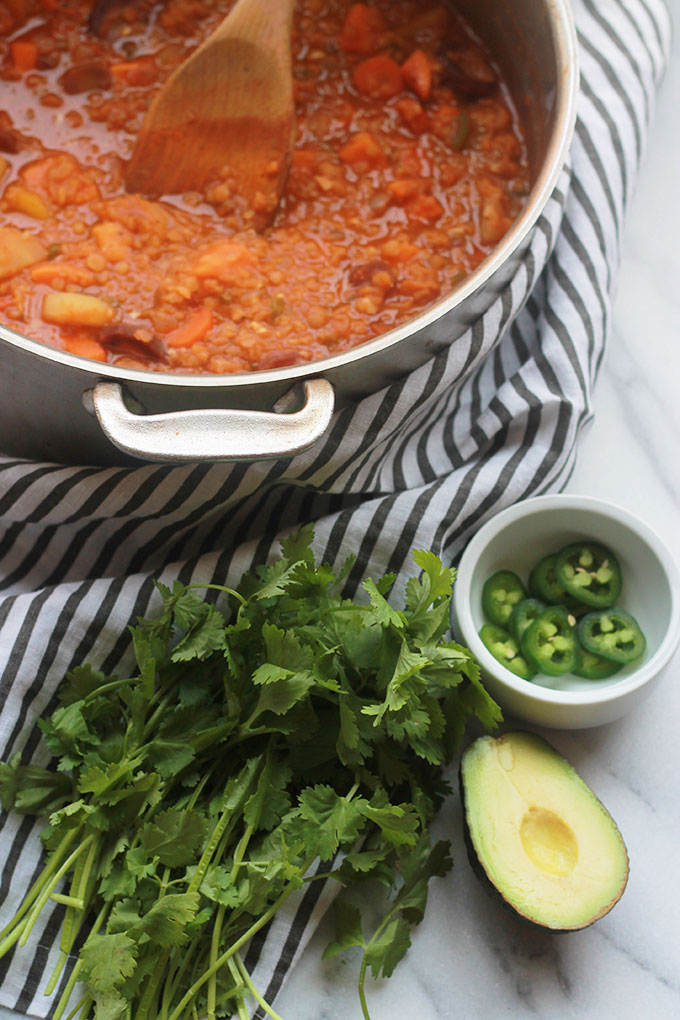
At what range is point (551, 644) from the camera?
6.44 ft

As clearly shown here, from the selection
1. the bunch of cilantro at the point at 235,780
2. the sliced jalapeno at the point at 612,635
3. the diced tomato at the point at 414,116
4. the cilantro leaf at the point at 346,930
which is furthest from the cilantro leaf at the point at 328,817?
the diced tomato at the point at 414,116

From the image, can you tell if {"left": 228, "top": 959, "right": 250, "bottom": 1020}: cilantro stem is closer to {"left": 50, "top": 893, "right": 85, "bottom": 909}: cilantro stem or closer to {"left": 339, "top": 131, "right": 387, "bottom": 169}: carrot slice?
{"left": 50, "top": 893, "right": 85, "bottom": 909}: cilantro stem

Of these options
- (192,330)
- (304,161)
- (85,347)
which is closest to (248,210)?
(304,161)

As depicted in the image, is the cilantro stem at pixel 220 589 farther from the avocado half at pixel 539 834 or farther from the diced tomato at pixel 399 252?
the diced tomato at pixel 399 252

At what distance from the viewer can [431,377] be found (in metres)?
1.87

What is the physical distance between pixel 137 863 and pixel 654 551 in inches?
36.8

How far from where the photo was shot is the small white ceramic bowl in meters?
1.89

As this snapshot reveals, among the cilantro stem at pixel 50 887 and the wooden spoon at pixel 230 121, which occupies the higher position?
the wooden spoon at pixel 230 121

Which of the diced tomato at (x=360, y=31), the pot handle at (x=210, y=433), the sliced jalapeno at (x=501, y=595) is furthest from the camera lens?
the diced tomato at (x=360, y=31)

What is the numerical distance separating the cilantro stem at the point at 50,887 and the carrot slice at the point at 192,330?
0.75 meters

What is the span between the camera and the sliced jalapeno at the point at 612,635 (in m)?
1.95

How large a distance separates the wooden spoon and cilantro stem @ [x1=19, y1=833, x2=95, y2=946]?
101cm

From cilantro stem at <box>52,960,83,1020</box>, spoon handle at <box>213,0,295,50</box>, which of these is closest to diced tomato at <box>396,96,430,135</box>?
spoon handle at <box>213,0,295,50</box>

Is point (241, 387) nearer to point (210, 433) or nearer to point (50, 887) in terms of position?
point (210, 433)
